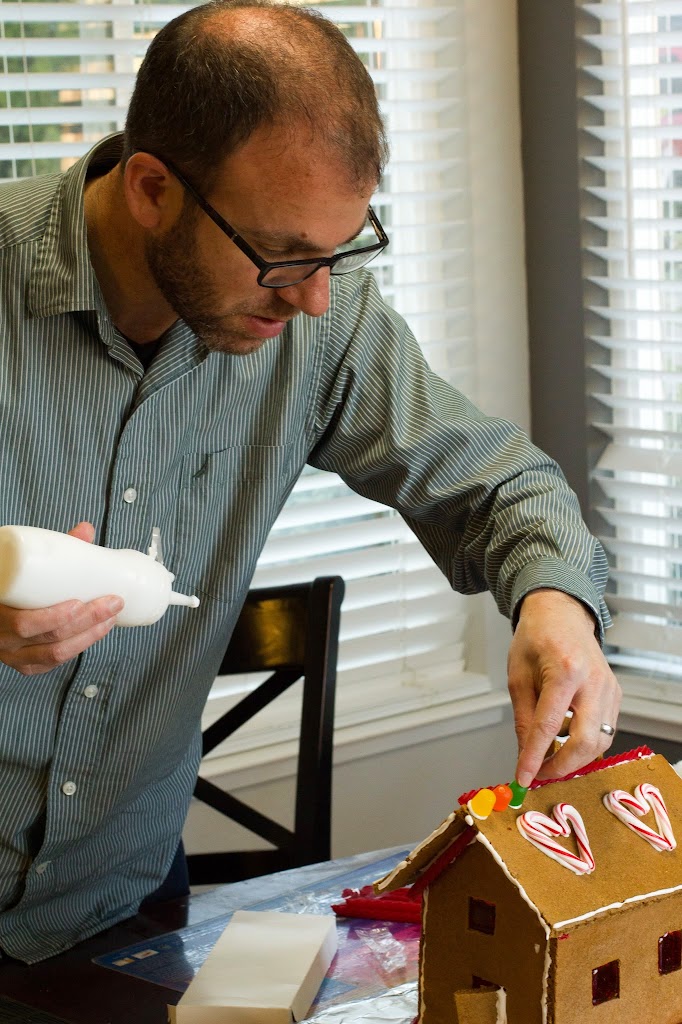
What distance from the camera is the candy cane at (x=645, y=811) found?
1.02 m

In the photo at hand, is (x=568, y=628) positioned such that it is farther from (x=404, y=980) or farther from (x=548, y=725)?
(x=404, y=980)

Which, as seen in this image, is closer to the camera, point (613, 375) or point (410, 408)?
point (410, 408)

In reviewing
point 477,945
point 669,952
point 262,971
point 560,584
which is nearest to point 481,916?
point 477,945

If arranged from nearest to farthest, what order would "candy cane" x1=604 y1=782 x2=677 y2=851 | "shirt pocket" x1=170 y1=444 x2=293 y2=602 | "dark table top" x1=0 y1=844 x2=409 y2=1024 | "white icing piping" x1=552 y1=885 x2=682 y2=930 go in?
1. "white icing piping" x1=552 y1=885 x2=682 y2=930
2. "candy cane" x1=604 y1=782 x2=677 y2=851
3. "dark table top" x1=0 y1=844 x2=409 y2=1024
4. "shirt pocket" x1=170 y1=444 x2=293 y2=602

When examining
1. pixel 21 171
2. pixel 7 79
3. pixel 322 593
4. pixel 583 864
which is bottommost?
pixel 322 593

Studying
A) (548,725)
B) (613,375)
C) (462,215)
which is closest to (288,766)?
(613,375)

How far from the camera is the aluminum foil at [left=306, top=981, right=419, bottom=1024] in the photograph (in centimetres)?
111

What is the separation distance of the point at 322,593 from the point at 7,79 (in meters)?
1.00

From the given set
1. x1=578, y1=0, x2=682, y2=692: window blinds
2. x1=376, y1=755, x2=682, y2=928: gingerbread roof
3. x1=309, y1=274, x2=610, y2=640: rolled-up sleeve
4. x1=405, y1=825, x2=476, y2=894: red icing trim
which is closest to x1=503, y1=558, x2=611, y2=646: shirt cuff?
x1=309, y1=274, x2=610, y2=640: rolled-up sleeve

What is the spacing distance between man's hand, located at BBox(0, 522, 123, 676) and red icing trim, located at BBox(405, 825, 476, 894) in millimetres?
319

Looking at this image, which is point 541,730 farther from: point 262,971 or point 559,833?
point 262,971

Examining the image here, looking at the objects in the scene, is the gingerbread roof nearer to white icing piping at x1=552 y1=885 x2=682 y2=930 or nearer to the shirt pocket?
white icing piping at x1=552 y1=885 x2=682 y2=930

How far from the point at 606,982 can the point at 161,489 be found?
28.6 inches

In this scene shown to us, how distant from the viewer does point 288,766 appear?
2426mm
